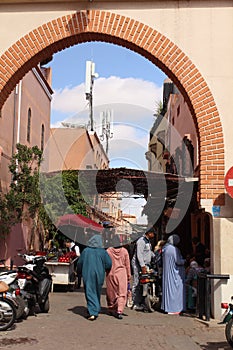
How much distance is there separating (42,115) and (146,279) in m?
15.4

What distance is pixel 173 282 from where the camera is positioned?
10.2 metres

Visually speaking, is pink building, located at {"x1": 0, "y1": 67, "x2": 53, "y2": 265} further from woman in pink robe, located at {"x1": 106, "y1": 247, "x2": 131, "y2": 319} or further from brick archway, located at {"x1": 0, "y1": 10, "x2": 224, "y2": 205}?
woman in pink robe, located at {"x1": 106, "y1": 247, "x2": 131, "y2": 319}

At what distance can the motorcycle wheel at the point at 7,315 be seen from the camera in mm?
7957

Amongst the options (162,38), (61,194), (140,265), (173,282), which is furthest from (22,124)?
(173,282)

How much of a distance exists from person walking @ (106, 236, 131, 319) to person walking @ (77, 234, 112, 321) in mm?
260

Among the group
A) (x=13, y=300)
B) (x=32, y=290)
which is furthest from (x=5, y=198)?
(x=13, y=300)

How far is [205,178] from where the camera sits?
9266 millimetres

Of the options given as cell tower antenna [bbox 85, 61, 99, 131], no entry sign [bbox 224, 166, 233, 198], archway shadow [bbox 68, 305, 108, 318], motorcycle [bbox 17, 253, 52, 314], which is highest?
cell tower antenna [bbox 85, 61, 99, 131]

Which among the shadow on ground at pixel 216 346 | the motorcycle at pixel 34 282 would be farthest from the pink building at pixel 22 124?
the shadow on ground at pixel 216 346

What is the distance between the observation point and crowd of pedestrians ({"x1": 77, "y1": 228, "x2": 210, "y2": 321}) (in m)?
9.55

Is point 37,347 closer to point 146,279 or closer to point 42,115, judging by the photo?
point 146,279

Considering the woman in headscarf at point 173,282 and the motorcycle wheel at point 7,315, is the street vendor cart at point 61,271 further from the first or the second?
the motorcycle wheel at point 7,315

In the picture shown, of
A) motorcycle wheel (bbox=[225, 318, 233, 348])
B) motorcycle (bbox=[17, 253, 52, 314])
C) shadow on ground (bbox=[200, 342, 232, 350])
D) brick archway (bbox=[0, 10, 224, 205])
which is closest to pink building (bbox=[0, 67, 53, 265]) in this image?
brick archway (bbox=[0, 10, 224, 205])

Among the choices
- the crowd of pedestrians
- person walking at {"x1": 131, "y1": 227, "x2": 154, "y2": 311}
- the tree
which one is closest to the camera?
the crowd of pedestrians
